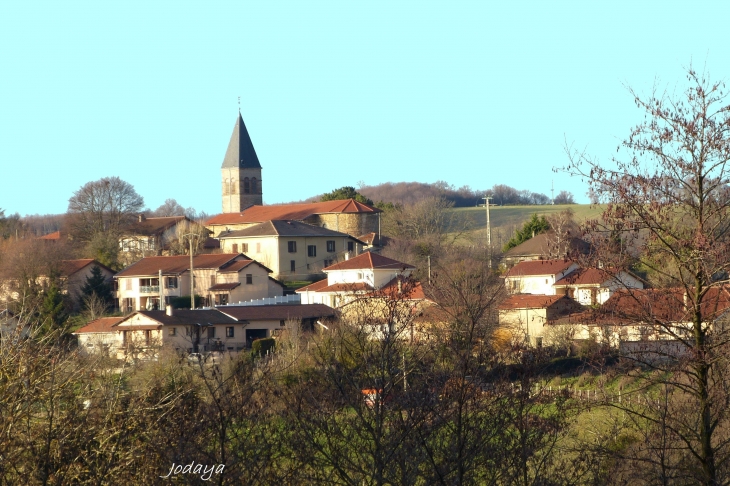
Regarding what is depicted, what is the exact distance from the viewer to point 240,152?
86.7 m

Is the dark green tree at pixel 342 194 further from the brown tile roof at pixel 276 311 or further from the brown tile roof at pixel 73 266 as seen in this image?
the brown tile roof at pixel 276 311

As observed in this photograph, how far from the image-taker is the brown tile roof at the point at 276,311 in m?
40.1

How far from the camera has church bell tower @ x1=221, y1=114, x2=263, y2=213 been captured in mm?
86438

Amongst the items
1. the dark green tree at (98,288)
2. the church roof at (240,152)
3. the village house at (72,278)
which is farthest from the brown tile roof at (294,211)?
the dark green tree at (98,288)

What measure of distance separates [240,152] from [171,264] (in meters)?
35.5

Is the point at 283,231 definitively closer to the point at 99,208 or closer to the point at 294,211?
the point at 294,211

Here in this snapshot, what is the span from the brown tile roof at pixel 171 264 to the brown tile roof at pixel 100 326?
396 inches

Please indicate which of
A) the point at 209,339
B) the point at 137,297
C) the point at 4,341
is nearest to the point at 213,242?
the point at 137,297

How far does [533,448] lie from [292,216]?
60211mm

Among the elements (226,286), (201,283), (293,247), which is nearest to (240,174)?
(293,247)

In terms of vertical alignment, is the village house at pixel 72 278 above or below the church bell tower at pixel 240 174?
below

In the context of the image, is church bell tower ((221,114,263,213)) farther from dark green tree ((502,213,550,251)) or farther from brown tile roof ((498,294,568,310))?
brown tile roof ((498,294,568,310))

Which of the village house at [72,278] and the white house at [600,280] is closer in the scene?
the white house at [600,280]

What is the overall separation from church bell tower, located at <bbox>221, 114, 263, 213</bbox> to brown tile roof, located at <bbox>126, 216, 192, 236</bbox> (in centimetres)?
1545
